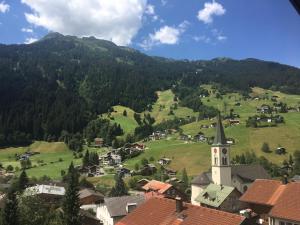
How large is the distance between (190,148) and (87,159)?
3750 centimetres

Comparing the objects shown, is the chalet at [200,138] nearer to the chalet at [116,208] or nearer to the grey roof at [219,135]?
the grey roof at [219,135]

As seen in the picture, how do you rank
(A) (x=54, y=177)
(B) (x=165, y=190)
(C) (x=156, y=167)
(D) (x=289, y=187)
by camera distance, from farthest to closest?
(C) (x=156, y=167), (A) (x=54, y=177), (B) (x=165, y=190), (D) (x=289, y=187)

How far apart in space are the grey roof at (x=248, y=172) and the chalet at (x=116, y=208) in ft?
87.8

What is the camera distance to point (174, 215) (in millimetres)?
37250

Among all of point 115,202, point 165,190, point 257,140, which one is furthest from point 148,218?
point 257,140

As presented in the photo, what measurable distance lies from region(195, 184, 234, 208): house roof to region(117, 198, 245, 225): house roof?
18165mm

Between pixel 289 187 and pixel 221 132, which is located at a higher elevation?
pixel 221 132

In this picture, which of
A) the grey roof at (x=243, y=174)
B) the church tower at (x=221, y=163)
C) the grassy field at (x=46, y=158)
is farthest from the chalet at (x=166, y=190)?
A: the grassy field at (x=46, y=158)

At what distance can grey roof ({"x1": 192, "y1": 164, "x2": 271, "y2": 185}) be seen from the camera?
84688 millimetres

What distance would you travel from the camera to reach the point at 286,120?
188 meters

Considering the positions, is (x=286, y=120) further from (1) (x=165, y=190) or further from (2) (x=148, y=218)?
(2) (x=148, y=218)

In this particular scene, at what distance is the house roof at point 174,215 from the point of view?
107 ft

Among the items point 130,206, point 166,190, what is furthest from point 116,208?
point 166,190

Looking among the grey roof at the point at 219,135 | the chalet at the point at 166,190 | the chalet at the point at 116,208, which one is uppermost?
the grey roof at the point at 219,135
